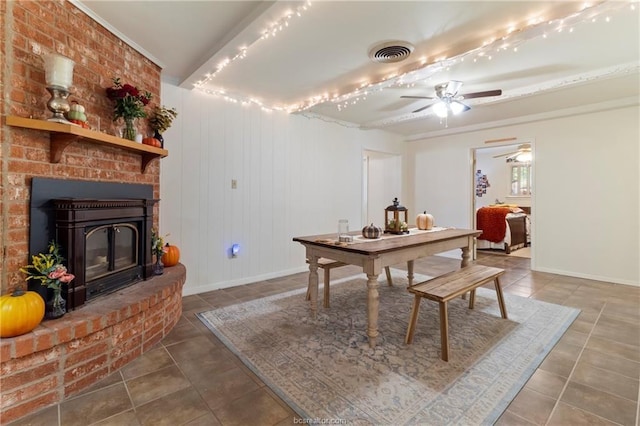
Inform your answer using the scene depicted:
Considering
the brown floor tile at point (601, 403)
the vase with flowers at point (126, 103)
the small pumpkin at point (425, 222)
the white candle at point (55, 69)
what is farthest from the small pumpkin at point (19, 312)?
the small pumpkin at point (425, 222)

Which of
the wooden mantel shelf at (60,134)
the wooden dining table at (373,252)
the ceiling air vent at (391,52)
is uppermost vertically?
the ceiling air vent at (391,52)

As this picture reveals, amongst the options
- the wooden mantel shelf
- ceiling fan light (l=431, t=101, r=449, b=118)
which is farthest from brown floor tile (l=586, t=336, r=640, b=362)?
the wooden mantel shelf

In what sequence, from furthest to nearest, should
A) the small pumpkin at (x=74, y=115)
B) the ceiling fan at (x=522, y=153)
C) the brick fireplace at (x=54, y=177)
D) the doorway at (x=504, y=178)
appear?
the doorway at (x=504, y=178) → the ceiling fan at (x=522, y=153) → the small pumpkin at (x=74, y=115) → the brick fireplace at (x=54, y=177)

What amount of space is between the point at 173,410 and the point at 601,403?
2.31m

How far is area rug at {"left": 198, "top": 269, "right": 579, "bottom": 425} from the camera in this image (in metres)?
1.56

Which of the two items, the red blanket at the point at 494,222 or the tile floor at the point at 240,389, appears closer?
the tile floor at the point at 240,389

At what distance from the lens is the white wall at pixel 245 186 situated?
10.8 ft

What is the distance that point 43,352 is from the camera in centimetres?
157

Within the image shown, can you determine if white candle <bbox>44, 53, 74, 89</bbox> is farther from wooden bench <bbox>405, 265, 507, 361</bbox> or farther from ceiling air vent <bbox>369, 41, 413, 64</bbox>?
wooden bench <bbox>405, 265, 507, 361</bbox>

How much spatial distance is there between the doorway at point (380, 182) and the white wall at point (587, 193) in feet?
6.21

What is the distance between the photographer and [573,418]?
4.89ft

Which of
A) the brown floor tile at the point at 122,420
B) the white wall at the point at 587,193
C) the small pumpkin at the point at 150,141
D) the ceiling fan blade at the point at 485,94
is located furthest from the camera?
the white wall at the point at 587,193

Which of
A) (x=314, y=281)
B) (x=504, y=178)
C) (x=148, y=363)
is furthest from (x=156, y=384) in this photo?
(x=504, y=178)

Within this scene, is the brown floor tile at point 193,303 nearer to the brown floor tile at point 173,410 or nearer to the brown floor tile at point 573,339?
the brown floor tile at point 173,410
